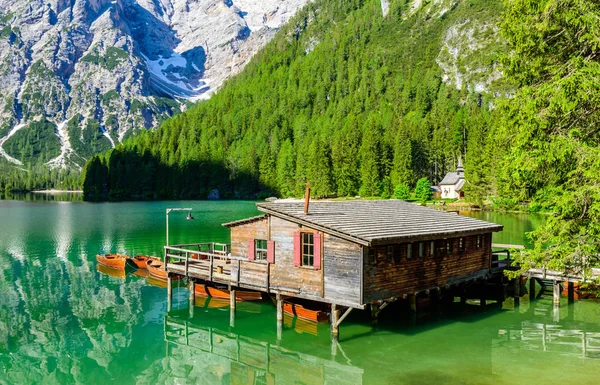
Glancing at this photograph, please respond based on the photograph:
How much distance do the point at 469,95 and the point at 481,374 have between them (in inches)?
6958

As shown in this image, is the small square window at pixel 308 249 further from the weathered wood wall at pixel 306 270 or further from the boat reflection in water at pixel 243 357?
the boat reflection in water at pixel 243 357

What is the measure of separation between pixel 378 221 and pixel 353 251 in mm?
3606

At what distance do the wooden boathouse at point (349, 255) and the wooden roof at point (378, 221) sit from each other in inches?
2.0

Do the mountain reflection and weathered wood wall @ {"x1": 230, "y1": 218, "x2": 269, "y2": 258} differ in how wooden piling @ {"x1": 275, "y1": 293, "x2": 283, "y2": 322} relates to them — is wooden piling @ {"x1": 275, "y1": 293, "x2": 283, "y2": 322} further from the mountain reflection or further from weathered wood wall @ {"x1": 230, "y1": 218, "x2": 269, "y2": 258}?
weathered wood wall @ {"x1": 230, "y1": 218, "x2": 269, "y2": 258}

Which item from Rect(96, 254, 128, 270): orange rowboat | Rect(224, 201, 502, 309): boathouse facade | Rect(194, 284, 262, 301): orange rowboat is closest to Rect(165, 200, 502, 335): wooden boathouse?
Rect(224, 201, 502, 309): boathouse facade

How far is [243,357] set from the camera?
79.5ft

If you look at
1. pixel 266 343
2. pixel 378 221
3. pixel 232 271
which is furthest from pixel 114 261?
pixel 378 221

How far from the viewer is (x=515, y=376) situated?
20516 millimetres

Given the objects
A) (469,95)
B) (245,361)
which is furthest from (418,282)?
(469,95)

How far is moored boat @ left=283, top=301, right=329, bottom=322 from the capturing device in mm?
27078

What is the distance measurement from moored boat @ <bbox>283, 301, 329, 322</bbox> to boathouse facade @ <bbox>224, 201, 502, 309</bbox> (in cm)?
208

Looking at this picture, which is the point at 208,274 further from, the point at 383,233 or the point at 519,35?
the point at 519,35

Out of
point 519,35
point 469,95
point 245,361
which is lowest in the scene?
point 245,361

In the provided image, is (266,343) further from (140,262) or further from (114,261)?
(114,261)
